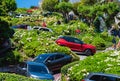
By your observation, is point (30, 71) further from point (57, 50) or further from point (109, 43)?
point (109, 43)

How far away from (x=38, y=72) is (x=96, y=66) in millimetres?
3143

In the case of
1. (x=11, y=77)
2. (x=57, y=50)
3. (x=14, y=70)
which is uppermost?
(x=11, y=77)

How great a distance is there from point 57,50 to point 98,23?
2641 centimetres

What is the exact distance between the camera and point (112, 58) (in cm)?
2945

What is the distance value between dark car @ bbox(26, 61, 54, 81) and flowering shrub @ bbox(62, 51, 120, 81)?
44.3 inches

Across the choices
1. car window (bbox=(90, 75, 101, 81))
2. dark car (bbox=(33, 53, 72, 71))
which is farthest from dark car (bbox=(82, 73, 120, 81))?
dark car (bbox=(33, 53, 72, 71))

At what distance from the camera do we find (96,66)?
91.9 ft

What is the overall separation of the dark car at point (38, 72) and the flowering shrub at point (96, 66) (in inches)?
44.3

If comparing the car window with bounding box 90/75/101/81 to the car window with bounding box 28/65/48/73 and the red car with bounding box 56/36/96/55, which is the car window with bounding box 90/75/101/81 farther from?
the red car with bounding box 56/36/96/55

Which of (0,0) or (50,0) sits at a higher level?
(0,0)

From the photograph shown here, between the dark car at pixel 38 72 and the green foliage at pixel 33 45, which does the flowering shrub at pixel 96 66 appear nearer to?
the dark car at pixel 38 72

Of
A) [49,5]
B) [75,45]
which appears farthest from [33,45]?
[49,5]

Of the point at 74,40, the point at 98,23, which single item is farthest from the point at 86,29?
the point at 74,40

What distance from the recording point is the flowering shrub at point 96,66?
27250mm
